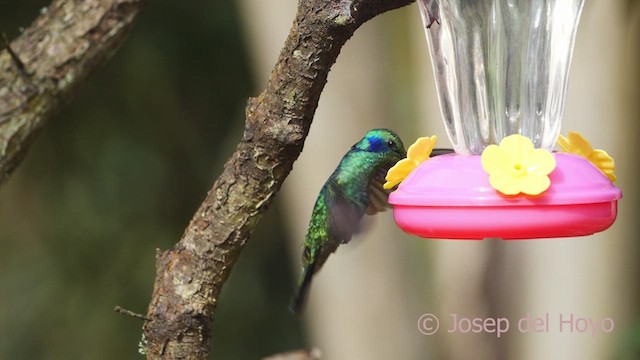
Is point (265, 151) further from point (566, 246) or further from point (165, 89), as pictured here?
point (165, 89)

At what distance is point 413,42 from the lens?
9.30ft

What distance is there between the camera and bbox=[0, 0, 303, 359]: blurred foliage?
5.00m

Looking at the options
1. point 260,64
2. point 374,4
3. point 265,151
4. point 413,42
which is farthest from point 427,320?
point 374,4

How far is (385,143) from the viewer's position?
1676mm

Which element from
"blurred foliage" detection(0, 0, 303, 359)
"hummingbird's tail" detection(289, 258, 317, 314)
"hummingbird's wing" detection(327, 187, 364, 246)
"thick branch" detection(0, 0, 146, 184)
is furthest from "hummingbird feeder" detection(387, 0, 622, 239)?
"blurred foliage" detection(0, 0, 303, 359)

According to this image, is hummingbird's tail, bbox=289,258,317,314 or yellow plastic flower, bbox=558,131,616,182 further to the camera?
hummingbird's tail, bbox=289,258,317,314

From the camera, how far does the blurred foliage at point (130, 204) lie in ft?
16.4

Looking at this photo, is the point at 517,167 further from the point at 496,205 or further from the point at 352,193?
Result: the point at 352,193

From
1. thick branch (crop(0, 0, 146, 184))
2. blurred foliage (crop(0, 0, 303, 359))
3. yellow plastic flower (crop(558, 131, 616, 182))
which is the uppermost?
thick branch (crop(0, 0, 146, 184))

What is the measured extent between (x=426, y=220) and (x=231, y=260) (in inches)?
17.8

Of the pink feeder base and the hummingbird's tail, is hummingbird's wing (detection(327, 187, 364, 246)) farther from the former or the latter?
the pink feeder base

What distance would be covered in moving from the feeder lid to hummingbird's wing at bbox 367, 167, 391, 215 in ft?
1.20

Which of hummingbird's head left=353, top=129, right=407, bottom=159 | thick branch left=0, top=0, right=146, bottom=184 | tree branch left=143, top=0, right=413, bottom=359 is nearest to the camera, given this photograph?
tree branch left=143, top=0, right=413, bottom=359

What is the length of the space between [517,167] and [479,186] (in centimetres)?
6
